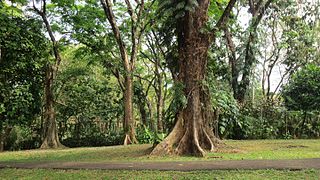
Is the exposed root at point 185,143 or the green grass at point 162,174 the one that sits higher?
the exposed root at point 185,143

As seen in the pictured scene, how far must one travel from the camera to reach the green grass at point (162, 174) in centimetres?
693

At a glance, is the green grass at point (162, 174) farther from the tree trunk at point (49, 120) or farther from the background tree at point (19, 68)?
the tree trunk at point (49, 120)

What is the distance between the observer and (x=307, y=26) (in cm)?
2294

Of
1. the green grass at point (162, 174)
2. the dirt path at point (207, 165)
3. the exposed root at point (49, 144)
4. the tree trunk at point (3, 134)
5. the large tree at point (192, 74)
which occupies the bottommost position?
the green grass at point (162, 174)

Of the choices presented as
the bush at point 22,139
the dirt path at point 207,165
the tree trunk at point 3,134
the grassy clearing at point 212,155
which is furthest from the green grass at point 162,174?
the bush at point 22,139

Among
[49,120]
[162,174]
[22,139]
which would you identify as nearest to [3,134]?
[22,139]

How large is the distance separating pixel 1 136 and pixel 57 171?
10751mm

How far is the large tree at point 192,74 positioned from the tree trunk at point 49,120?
8500 millimetres

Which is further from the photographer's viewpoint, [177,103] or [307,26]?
[307,26]

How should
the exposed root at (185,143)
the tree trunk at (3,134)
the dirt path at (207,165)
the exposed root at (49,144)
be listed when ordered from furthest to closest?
the tree trunk at (3,134), the exposed root at (49,144), the exposed root at (185,143), the dirt path at (207,165)

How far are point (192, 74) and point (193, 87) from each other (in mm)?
442

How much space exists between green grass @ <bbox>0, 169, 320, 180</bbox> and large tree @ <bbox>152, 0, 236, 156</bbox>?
3276 mm

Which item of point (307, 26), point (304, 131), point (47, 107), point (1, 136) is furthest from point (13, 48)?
point (307, 26)

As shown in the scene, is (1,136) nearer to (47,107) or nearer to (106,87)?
(47,107)
